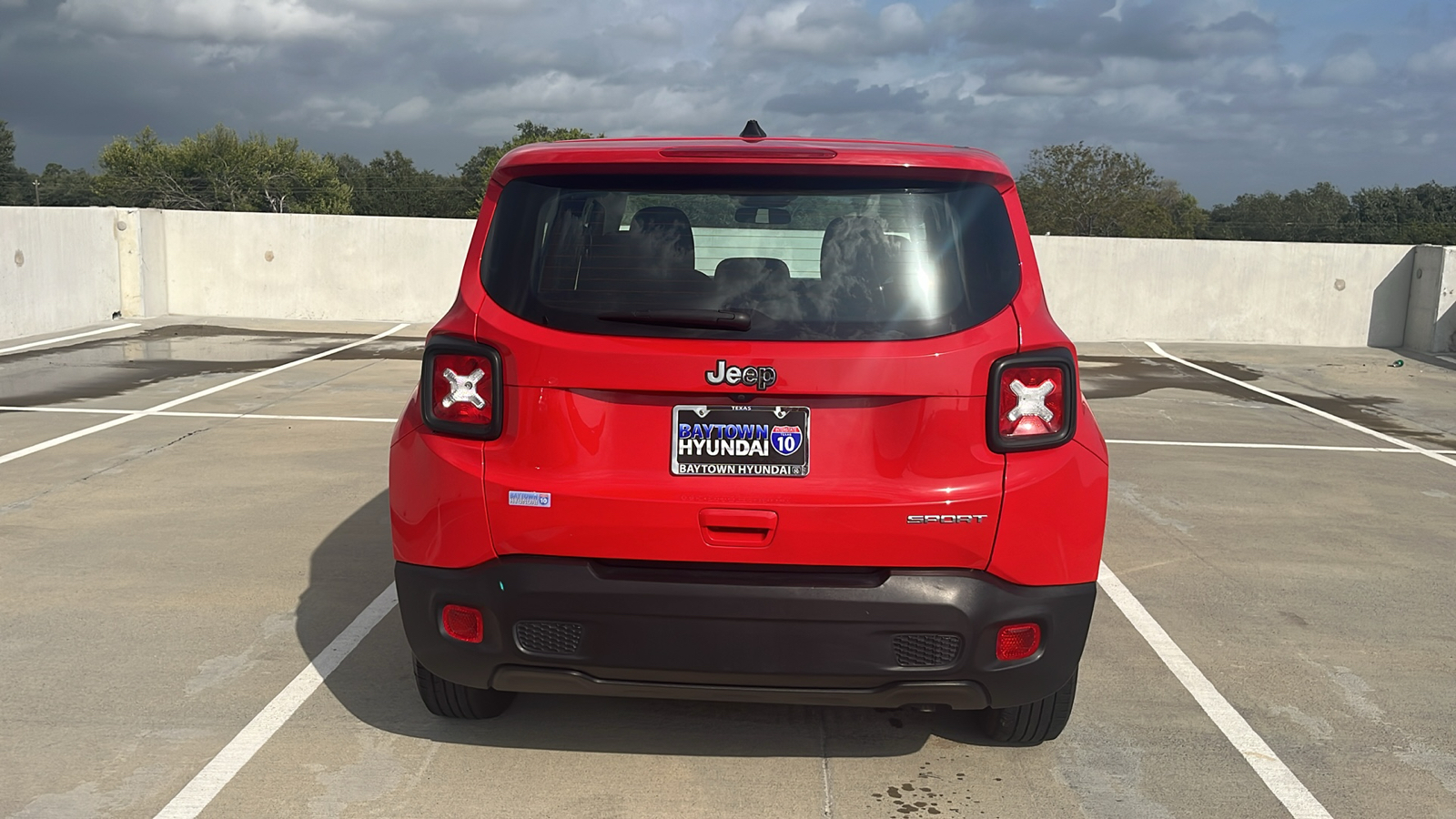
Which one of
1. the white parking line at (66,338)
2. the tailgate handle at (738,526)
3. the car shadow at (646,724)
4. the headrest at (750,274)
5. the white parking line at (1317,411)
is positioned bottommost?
the white parking line at (66,338)

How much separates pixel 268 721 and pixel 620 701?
1127 mm

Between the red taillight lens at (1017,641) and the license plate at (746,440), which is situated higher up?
the license plate at (746,440)

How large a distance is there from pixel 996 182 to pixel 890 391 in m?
0.68

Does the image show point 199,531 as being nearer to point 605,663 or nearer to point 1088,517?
point 605,663

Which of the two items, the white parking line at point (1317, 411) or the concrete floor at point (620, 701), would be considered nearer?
the concrete floor at point (620, 701)

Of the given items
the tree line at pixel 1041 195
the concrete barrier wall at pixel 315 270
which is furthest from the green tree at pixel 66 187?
the concrete barrier wall at pixel 315 270

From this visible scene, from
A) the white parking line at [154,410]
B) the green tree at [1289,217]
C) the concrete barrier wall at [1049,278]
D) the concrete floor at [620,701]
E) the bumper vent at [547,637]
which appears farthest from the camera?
the green tree at [1289,217]

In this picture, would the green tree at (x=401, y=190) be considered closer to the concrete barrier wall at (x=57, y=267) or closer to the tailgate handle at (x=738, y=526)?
the concrete barrier wall at (x=57, y=267)

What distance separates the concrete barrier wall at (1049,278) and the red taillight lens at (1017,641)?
1670 cm

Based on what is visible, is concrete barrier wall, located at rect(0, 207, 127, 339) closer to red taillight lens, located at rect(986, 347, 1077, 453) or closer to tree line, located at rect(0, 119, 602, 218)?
red taillight lens, located at rect(986, 347, 1077, 453)

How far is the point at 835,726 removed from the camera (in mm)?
4027

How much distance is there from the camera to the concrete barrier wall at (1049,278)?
18656 millimetres

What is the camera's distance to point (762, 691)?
10.6 feet

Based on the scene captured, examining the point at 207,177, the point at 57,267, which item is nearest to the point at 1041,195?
the point at 207,177
